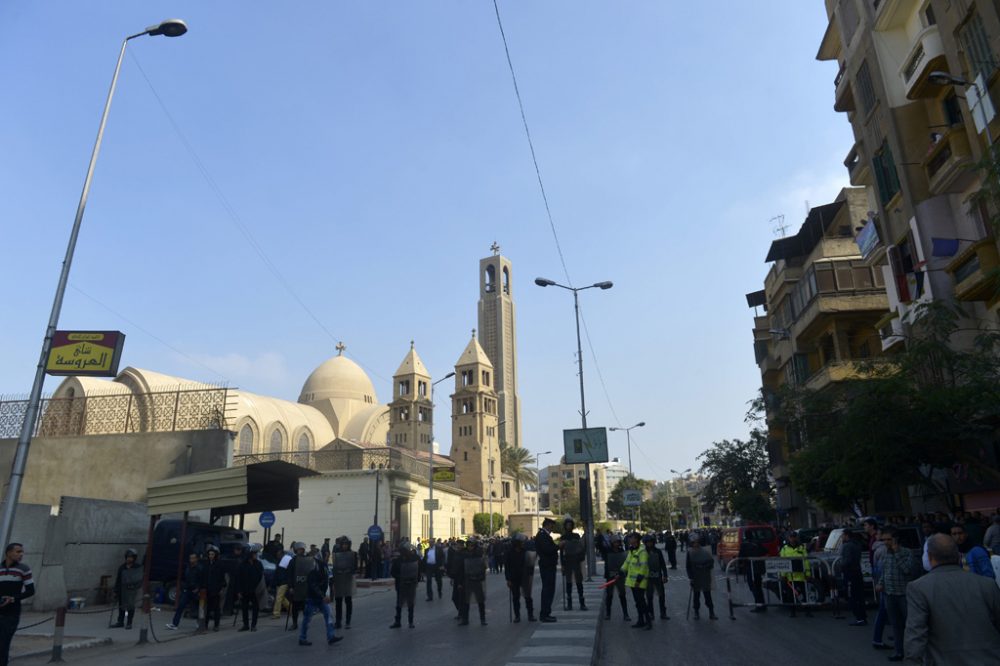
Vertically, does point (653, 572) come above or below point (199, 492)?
below

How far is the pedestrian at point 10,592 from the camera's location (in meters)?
7.40

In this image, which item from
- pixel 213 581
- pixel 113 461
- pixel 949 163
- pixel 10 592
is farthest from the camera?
pixel 113 461

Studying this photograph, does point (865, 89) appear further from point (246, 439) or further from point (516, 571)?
point (246, 439)

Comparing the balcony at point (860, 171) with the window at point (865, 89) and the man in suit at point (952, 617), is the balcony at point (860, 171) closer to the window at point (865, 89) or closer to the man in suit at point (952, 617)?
the window at point (865, 89)

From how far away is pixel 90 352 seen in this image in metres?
14.8

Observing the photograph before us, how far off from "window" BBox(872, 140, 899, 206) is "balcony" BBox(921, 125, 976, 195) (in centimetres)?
137

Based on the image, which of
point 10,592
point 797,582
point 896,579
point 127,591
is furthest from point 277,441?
point 896,579

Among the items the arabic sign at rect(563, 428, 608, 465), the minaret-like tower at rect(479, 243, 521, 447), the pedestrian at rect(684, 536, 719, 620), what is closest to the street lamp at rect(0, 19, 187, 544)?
the pedestrian at rect(684, 536, 719, 620)

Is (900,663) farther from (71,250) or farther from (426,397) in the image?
(426,397)

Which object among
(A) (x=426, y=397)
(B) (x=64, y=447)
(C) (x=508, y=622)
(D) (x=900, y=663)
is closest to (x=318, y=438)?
(A) (x=426, y=397)

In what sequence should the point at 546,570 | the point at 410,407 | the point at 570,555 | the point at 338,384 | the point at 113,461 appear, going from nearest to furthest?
the point at 546,570, the point at 570,555, the point at 113,461, the point at 410,407, the point at 338,384

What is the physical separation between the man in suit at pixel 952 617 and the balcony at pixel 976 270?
42.8ft

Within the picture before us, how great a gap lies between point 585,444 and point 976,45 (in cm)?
1403

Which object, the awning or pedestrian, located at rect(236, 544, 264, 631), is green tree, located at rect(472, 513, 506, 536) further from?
pedestrian, located at rect(236, 544, 264, 631)
